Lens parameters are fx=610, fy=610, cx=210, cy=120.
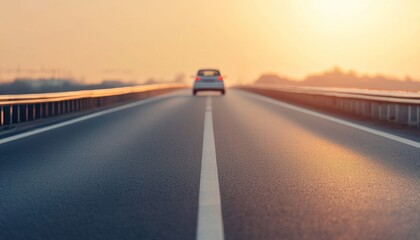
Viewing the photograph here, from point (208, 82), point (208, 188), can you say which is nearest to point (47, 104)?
point (208, 188)

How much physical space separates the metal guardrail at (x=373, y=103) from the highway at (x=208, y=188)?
135 inches

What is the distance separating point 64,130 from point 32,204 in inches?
332

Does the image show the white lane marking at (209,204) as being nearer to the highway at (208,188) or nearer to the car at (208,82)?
the highway at (208,188)

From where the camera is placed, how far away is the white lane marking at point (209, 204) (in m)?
4.52

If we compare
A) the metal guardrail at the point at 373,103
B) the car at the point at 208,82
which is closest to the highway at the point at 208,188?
the metal guardrail at the point at 373,103

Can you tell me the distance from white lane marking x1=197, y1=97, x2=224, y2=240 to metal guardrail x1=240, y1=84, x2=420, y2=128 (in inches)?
286

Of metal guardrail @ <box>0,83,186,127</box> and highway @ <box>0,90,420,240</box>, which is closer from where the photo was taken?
highway @ <box>0,90,420,240</box>

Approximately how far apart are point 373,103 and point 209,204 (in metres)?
13.5

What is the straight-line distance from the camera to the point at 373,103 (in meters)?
18.1

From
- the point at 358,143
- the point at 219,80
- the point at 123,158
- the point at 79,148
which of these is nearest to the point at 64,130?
the point at 79,148

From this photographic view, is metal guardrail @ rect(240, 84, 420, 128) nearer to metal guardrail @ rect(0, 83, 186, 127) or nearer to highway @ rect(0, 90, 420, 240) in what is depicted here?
highway @ rect(0, 90, 420, 240)

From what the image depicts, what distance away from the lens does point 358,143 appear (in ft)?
36.8

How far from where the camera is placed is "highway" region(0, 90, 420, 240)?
4.72 metres

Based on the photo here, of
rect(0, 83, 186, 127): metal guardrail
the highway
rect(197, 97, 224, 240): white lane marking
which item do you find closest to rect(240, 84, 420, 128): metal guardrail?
the highway
